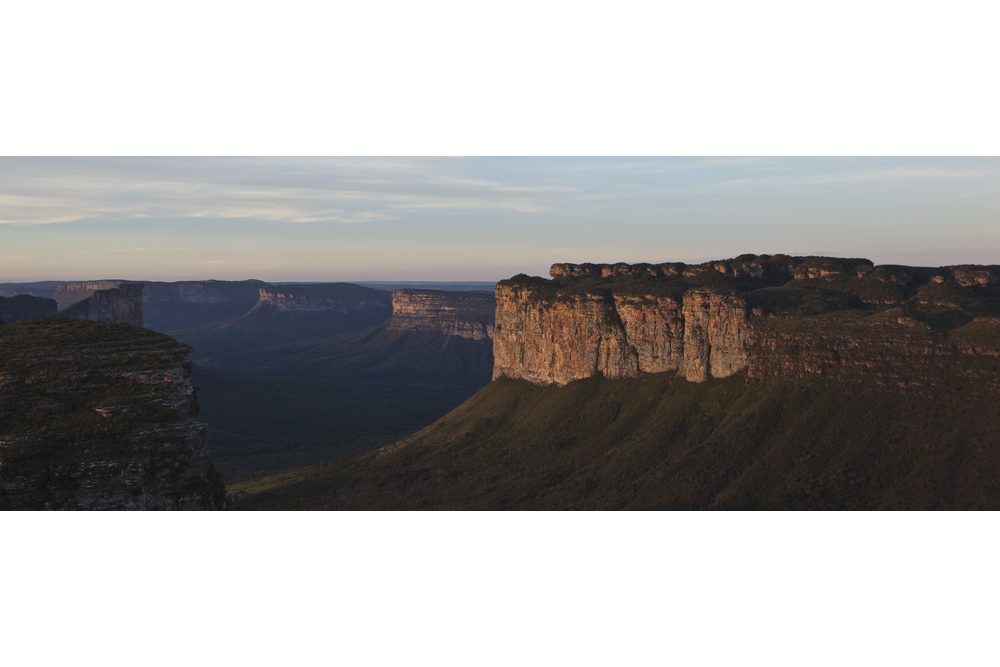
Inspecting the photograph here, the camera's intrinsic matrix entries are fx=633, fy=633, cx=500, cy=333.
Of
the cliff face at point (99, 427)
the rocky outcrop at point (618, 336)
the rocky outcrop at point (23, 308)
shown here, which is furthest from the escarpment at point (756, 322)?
the rocky outcrop at point (23, 308)

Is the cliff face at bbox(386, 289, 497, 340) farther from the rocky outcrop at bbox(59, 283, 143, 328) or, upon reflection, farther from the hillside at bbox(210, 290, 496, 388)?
the rocky outcrop at bbox(59, 283, 143, 328)

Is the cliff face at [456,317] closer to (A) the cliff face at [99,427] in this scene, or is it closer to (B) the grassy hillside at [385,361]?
(B) the grassy hillside at [385,361]

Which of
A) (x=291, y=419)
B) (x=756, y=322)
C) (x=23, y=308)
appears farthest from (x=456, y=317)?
(x=756, y=322)

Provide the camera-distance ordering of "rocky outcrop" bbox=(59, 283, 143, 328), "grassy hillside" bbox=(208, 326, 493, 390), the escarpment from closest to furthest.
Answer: the escarpment < "rocky outcrop" bbox=(59, 283, 143, 328) < "grassy hillside" bbox=(208, 326, 493, 390)

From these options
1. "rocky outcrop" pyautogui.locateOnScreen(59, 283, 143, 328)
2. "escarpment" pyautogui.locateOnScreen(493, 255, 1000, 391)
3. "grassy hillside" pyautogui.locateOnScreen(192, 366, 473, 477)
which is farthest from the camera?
"rocky outcrop" pyautogui.locateOnScreen(59, 283, 143, 328)

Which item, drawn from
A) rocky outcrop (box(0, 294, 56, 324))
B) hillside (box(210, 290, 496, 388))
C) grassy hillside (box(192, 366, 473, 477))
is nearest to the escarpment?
grassy hillside (box(192, 366, 473, 477))

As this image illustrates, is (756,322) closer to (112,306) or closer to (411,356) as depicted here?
(112,306)

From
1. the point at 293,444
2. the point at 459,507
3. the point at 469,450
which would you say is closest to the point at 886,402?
the point at 459,507
